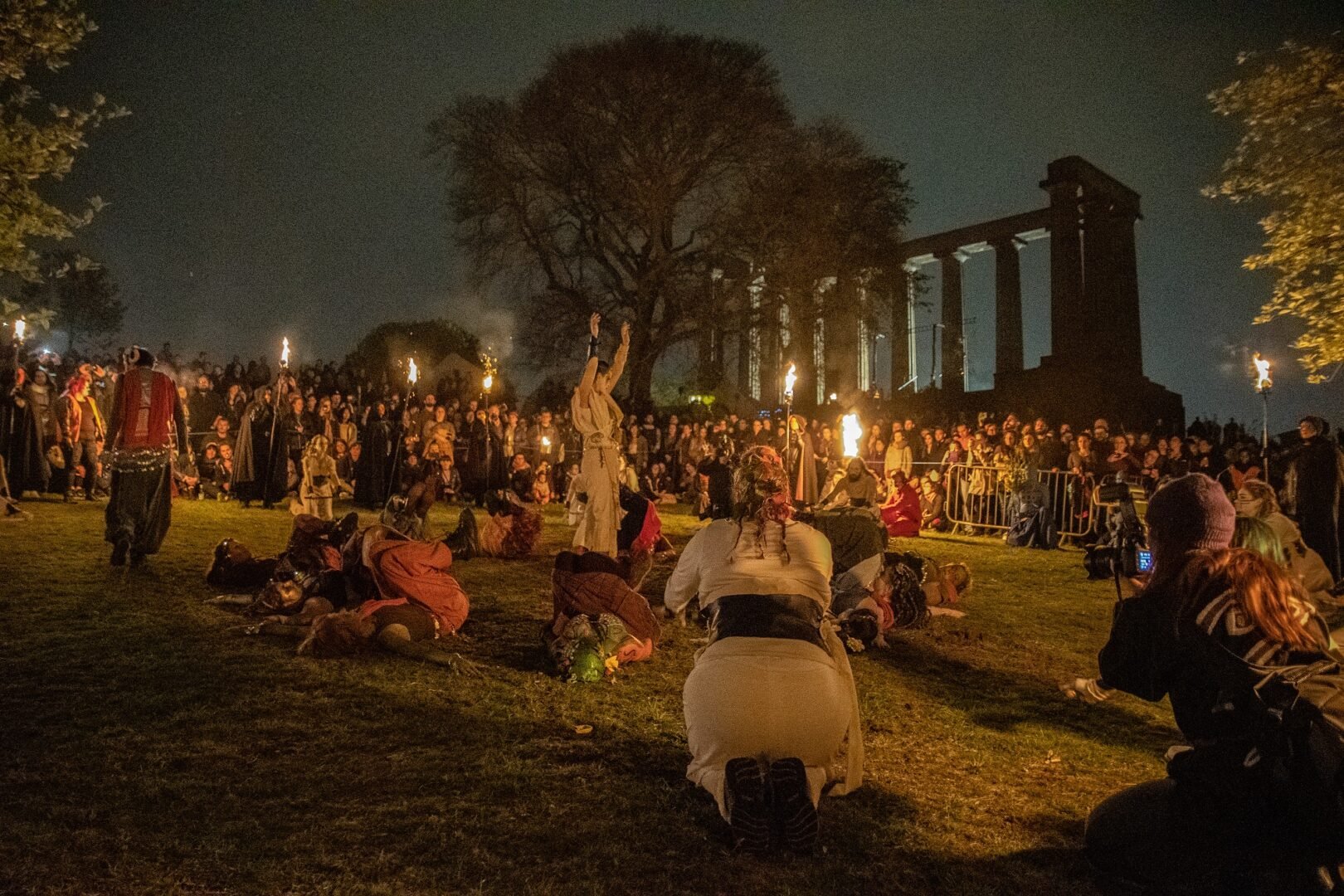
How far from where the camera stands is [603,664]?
21.1ft

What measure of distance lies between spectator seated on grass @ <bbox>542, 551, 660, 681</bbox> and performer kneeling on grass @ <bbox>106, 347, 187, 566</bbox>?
5.34 metres

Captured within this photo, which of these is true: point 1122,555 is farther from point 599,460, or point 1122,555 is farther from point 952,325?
point 952,325

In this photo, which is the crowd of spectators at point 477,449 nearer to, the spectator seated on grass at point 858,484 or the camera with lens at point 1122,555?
the spectator seated on grass at point 858,484

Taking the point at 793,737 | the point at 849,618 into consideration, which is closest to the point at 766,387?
the point at 849,618

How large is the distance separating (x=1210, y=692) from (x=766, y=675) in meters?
1.65

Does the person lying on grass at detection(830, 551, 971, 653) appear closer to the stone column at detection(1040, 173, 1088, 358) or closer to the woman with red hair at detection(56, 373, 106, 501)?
the woman with red hair at detection(56, 373, 106, 501)

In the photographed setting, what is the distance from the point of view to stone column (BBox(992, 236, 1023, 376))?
144ft

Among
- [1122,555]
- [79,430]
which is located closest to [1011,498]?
[1122,555]

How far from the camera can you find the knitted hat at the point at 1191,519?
122 inches

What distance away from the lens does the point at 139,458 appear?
31.8 feet

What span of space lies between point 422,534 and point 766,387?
3941 centimetres

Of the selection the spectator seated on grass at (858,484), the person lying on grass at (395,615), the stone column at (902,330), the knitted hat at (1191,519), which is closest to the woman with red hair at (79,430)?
the person lying on grass at (395,615)

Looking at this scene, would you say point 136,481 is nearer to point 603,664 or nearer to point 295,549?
point 295,549

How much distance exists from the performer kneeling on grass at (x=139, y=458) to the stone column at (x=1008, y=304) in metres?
40.4
